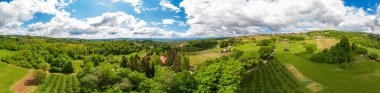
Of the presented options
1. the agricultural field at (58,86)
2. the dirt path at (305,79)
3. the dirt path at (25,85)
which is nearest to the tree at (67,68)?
the agricultural field at (58,86)

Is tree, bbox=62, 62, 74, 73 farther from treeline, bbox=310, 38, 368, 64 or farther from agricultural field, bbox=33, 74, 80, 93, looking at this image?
treeline, bbox=310, 38, 368, 64

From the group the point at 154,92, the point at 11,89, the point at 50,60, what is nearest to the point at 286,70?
the point at 154,92

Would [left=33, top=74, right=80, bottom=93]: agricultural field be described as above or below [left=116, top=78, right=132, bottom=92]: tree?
below

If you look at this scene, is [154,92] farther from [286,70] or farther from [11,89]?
[11,89]

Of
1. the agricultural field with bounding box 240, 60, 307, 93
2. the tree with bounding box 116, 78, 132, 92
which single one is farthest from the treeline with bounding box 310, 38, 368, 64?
the tree with bounding box 116, 78, 132, 92

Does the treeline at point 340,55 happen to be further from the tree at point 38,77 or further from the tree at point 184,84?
the tree at point 38,77

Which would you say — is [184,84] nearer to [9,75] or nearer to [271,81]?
[271,81]
